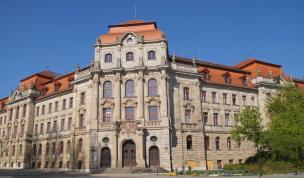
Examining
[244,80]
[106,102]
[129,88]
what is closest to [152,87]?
[129,88]

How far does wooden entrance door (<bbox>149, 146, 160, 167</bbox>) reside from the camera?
147 feet

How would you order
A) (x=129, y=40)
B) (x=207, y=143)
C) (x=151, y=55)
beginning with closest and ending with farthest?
1. (x=151, y=55)
2. (x=129, y=40)
3. (x=207, y=143)

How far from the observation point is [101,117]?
1855 inches

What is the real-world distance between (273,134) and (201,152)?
10444 mm

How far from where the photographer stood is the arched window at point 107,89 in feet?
159

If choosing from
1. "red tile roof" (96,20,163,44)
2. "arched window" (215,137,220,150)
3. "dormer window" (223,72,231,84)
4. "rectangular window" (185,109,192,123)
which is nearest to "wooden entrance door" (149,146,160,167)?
"rectangular window" (185,109,192,123)

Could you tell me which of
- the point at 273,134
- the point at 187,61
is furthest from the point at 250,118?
the point at 187,61

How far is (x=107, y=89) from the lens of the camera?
4875cm

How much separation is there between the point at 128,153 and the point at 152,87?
10.0 meters

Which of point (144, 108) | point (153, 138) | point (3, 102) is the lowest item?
point (153, 138)

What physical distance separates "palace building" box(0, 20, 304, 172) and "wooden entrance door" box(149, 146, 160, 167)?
135 millimetres

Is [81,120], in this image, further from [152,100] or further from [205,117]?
[205,117]

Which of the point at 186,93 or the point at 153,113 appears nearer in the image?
the point at 153,113

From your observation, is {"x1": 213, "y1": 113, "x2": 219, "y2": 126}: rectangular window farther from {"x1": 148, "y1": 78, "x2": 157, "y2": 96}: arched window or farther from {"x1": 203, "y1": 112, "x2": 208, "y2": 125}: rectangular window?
{"x1": 148, "y1": 78, "x2": 157, "y2": 96}: arched window
